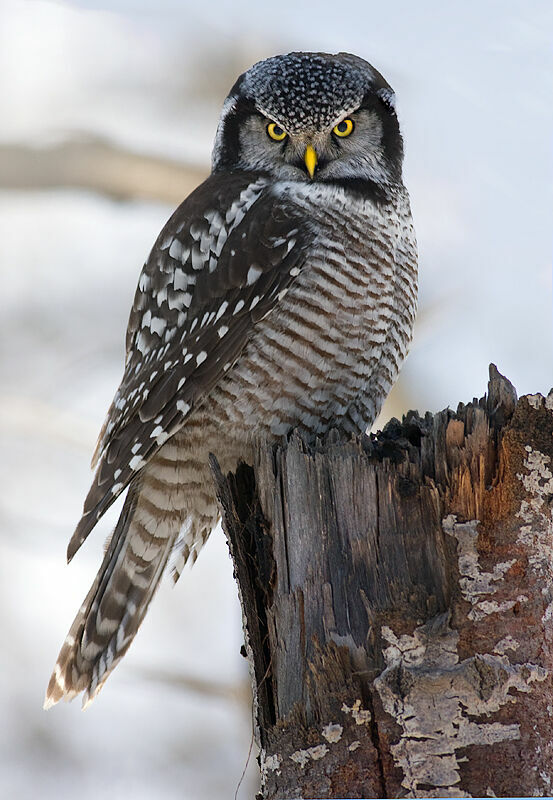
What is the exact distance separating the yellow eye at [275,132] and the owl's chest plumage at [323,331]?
9.5 inches

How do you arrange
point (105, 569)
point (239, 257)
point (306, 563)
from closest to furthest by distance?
point (306, 563) → point (239, 257) → point (105, 569)

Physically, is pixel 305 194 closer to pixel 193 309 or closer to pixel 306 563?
pixel 193 309

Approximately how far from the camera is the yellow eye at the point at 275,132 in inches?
129

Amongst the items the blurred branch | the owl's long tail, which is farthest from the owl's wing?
the blurred branch

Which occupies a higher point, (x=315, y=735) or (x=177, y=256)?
(x=177, y=256)

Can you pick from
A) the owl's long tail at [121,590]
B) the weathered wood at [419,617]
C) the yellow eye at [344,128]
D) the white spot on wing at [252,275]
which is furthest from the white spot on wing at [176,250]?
the weathered wood at [419,617]

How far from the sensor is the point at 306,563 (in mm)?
2334

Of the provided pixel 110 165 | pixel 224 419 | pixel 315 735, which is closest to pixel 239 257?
pixel 224 419

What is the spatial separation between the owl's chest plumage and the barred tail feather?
548 mm

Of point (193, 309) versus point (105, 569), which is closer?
point (193, 309)

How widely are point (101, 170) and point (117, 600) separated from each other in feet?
14.2

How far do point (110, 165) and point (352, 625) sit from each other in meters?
5.45

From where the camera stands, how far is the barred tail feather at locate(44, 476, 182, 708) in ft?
11.1

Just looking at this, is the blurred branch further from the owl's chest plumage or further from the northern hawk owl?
the owl's chest plumage
